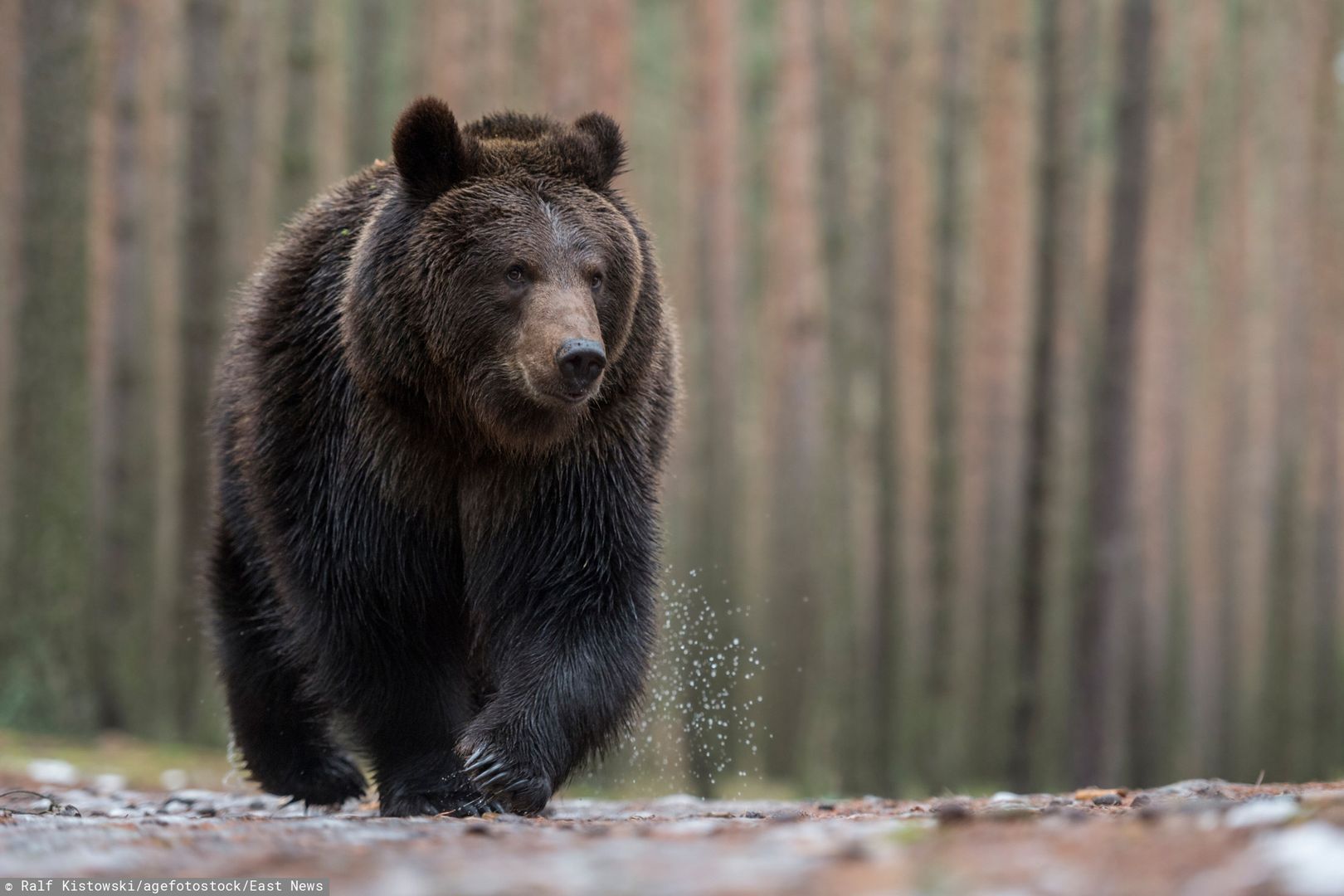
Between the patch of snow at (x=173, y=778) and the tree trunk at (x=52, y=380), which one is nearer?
the patch of snow at (x=173, y=778)

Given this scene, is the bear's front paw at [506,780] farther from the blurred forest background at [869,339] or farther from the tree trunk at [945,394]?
the tree trunk at [945,394]

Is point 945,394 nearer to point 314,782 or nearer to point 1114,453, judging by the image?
point 1114,453

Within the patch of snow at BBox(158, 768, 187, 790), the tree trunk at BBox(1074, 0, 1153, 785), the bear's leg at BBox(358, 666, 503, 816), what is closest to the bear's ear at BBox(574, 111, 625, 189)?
the bear's leg at BBox(358, 666, 503, 816)

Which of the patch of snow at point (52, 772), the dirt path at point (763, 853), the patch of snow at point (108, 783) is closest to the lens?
the dirt path at point (763, 853)

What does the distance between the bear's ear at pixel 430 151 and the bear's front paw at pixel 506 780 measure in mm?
2276

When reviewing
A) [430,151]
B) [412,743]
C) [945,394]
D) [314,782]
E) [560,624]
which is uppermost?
[430,151]

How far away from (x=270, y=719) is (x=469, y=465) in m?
1.99

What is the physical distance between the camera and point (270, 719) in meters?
7.24

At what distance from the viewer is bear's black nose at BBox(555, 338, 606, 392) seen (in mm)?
5449

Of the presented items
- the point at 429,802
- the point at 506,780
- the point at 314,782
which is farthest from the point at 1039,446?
the point at 506,780

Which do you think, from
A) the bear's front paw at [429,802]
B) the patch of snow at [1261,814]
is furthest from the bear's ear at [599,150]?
the patch of snow at [1261,814]

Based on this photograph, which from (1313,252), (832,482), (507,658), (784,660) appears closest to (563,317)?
(507,658)

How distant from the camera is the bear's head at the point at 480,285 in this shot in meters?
5.88

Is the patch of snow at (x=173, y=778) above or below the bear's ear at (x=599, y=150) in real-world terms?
below
